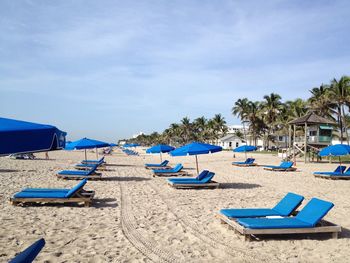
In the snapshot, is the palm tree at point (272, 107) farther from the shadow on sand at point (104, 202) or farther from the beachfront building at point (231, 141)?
the shadow on sand at point (104, 202)

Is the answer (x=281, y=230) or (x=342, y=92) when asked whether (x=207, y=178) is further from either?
(x=342, y=92)

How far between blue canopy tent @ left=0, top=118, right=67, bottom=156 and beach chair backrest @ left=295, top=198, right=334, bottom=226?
572cm

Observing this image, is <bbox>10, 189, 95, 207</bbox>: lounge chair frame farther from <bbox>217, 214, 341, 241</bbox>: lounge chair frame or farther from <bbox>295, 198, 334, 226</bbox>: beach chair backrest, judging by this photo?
<bbox>295, 198, 334, 226</bbox>: beach chair backrest

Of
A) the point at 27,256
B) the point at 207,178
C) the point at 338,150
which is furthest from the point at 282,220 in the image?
the point at 338,150

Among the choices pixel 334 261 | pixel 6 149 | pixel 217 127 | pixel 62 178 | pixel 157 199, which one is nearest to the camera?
pixel 6 149

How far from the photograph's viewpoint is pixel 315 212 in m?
7.02

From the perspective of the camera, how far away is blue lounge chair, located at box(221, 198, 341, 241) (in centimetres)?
648

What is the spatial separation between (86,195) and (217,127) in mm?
70632

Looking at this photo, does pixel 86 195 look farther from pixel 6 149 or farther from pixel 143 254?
pixel 6 149

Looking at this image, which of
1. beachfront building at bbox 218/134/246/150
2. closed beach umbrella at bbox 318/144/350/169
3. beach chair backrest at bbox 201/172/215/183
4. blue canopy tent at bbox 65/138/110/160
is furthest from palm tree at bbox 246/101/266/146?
beach chair backrest at bbox 201/172/215/183

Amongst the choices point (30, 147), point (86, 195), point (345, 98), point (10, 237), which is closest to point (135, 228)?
point (10, 237)

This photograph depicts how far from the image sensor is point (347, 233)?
23.6 feet

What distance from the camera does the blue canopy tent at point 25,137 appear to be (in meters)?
2.79

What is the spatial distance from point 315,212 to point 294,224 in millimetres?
679
